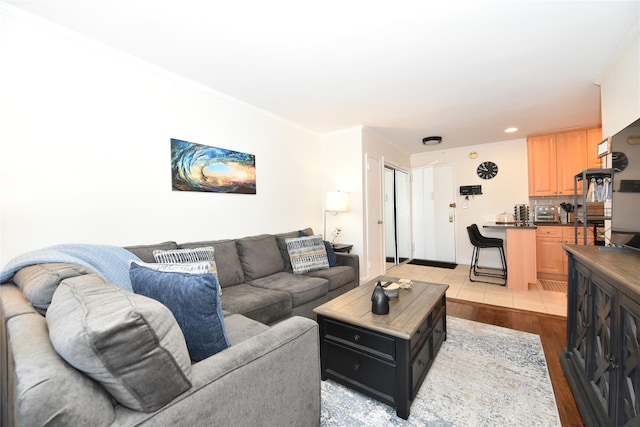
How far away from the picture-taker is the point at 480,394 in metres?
1.65

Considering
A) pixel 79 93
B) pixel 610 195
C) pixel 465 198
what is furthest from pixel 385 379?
pixel 465 198

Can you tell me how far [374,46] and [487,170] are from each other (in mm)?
4073

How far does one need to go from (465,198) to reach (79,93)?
5.68 meters

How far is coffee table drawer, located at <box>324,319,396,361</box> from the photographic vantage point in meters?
1.53

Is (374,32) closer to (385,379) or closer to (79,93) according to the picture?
(79,93)

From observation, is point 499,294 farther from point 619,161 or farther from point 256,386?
point 256,386

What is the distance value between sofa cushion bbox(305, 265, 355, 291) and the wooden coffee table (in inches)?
32.9

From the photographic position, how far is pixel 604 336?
4.19 ft

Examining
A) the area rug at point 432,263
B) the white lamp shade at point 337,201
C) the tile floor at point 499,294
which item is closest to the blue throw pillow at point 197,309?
the white lamp shade at point 337,201

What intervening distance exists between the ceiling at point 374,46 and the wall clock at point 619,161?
89 cm

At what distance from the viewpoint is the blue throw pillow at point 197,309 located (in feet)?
3.18

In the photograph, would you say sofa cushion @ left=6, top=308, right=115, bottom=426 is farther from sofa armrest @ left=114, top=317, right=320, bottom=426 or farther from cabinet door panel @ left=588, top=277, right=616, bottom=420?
cabinet door panel @ left=588, top=277, right=616, bottom=420

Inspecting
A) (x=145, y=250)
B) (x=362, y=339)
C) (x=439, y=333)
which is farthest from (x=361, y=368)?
(x=145, y=250)

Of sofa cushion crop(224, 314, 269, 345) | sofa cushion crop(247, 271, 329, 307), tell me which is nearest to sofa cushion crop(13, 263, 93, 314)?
sofa cushion crop(224, 314, 269, 345)
